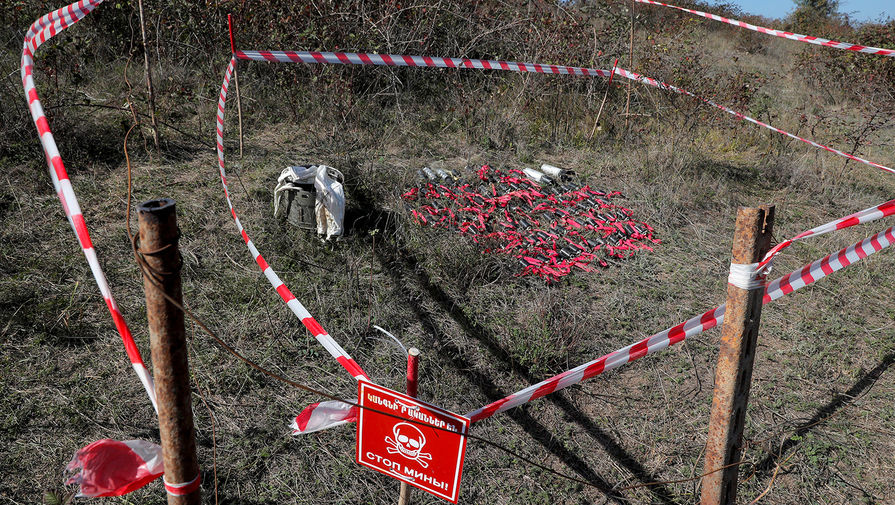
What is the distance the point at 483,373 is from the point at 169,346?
221cm

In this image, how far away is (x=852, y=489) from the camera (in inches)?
123

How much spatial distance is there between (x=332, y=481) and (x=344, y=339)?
1071 mm

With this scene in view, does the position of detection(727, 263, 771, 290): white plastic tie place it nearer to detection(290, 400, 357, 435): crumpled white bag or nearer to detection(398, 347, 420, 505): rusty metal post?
detection(398, 347, 420, 505): rusty metal post

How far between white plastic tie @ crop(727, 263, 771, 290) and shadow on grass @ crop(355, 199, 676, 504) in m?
1.09

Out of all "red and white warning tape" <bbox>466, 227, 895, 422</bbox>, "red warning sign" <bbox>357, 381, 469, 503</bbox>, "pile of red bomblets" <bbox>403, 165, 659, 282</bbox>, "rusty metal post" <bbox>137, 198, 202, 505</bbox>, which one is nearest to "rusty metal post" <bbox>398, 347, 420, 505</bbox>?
"red warning sign" <bbox>357, 381, 469, 503</bbox>

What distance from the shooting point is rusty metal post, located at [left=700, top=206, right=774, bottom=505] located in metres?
2.19

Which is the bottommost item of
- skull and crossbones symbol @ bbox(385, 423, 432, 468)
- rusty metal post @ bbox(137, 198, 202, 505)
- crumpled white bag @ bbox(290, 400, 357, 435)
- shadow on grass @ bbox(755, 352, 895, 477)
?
shadow on grass @ bbox(755, 352, 895, 477)

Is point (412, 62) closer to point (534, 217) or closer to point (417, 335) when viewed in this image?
point (534, 217)

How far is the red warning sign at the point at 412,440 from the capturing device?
2.15 metres

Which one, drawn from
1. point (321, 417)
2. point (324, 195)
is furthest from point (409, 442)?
point (324, 195)

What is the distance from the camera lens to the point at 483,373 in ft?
12.2

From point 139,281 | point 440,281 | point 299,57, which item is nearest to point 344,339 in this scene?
point 440,281

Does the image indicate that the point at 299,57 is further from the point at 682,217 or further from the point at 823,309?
the point at 823,309

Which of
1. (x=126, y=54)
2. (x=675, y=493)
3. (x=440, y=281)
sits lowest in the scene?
(x=675, y=493)
